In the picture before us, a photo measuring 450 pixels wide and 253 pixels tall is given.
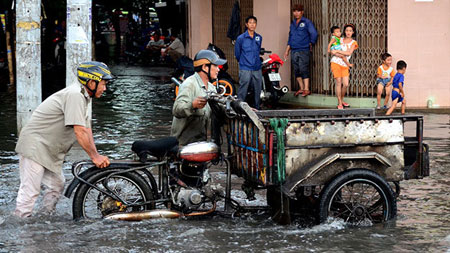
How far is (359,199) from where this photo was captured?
22.2 ft

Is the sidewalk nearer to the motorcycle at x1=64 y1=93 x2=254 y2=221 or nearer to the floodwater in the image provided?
the floodwater

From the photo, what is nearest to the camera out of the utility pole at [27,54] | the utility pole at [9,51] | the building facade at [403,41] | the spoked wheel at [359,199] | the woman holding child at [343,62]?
the spoked wheel at [359,199]

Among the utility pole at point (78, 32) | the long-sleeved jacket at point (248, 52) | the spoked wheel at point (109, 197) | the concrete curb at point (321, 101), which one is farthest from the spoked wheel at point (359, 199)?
the concrete curb at point (321, 101)

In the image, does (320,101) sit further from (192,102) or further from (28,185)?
(28,185)

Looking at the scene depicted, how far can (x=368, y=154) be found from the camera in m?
6.57

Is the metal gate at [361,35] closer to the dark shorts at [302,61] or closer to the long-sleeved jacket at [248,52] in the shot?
the dark shorts at [302,61]

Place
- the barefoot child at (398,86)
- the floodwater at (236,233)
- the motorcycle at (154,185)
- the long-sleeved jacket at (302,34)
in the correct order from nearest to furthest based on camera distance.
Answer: the floodwater at (236,233)
the motorcycle at (154,185)
the barefoot child at (398,86)
the long-sleeved jacket at (302,34)

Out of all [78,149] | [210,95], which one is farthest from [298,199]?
[78,149]

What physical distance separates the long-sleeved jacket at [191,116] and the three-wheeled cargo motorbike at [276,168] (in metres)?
0.20

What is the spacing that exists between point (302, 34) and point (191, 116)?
8793mm

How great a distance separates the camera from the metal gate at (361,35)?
15.0 m

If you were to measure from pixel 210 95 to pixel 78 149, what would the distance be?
15.1 feet

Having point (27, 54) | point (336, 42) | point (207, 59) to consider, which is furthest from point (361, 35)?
point (207, 59)

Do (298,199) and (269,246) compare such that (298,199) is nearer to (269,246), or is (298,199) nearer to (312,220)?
(312,220)
